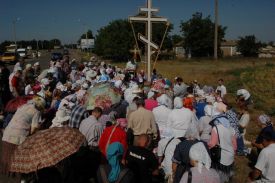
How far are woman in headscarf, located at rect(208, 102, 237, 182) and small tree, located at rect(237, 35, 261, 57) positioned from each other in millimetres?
69914

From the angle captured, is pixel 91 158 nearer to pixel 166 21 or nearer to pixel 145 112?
pixel 145 112

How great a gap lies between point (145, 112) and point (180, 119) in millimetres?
1167

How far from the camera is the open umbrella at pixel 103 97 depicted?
391 inches

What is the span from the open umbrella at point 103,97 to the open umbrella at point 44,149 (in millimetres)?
4576

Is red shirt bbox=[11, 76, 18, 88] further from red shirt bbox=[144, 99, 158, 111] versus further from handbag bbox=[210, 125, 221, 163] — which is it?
handbag bbox=[210, 125, 221, 163]

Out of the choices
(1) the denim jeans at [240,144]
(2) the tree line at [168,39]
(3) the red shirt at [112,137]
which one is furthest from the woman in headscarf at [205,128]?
(2) the tree line at [168,39]

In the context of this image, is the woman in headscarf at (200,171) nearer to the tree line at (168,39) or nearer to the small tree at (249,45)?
the tree line at (168,39)

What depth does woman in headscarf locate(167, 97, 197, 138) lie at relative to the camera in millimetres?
7305

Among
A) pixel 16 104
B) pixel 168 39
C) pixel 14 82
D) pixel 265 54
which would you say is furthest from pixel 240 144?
pixel 265 54

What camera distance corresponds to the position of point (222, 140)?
7.02 m

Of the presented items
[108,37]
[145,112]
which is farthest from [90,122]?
[108,37]

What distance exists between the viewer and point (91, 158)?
720 cm

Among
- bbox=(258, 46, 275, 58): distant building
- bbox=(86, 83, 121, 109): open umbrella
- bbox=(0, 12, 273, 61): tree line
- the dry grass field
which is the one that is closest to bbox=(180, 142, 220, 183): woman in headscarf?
the dry grass field

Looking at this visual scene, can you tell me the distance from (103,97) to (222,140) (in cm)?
406
